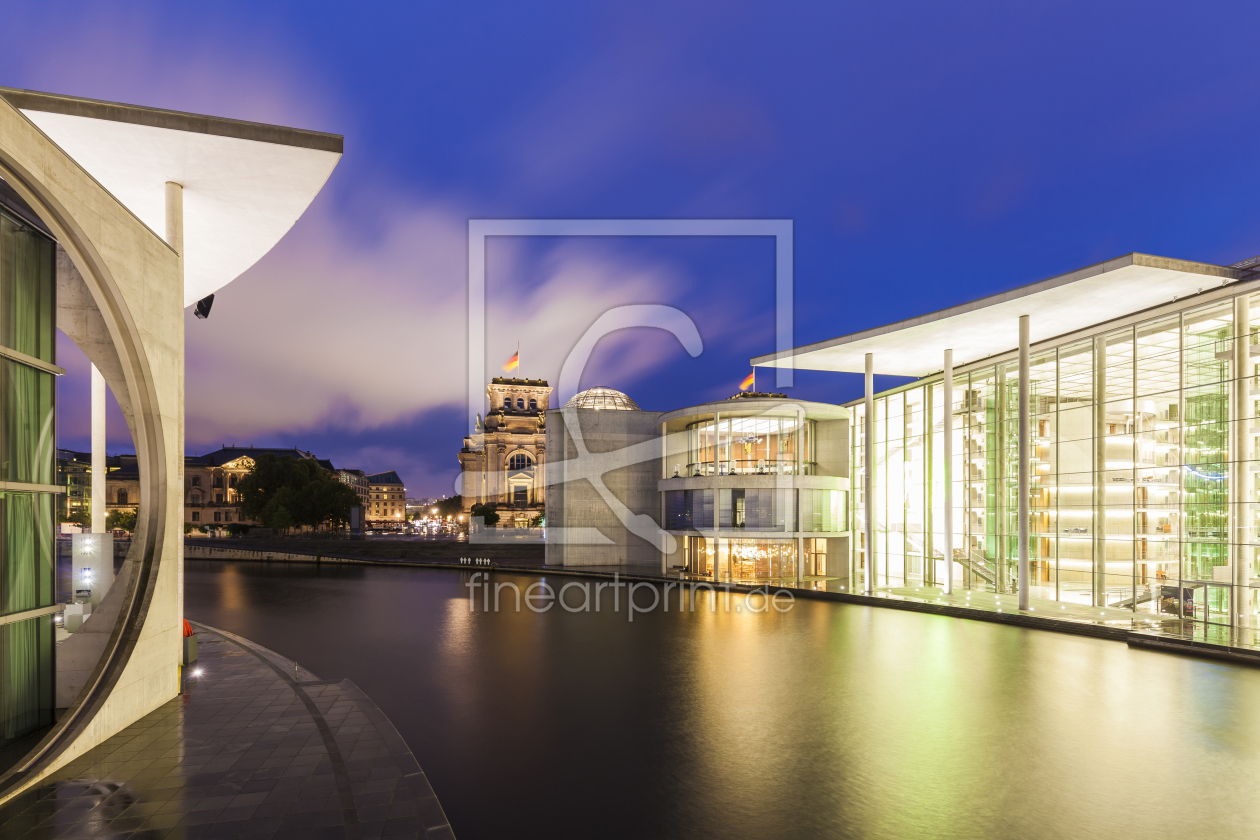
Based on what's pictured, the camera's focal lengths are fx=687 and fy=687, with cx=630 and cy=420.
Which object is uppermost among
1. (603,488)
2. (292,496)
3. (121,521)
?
(603,488)

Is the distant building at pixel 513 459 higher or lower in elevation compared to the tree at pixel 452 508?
higher

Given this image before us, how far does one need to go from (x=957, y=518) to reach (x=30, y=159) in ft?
101

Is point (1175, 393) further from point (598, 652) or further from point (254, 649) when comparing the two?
point (254, 649)

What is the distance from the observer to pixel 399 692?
13.5 metres

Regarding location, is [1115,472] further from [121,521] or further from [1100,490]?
[121,521]

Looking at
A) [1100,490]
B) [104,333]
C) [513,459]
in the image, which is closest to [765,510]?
[1100,490]

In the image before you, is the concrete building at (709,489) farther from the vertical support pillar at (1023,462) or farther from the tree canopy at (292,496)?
the tree canopy at (292,496)

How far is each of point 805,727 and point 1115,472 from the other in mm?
17602

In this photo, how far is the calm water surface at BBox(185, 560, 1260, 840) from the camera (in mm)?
8336

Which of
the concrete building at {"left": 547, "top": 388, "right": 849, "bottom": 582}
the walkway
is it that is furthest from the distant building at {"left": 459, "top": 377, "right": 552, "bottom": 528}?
the walkway

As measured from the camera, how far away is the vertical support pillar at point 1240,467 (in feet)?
61.6

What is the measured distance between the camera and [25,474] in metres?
9.39

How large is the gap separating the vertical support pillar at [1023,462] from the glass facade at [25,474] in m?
24.8

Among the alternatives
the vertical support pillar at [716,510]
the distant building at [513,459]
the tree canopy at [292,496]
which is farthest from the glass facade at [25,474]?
the distant building at [513,459]
